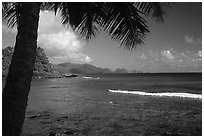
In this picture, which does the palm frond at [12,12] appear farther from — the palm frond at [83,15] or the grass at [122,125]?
the grass at [122,125]

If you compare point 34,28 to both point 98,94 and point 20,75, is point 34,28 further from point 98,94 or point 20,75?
point 98,94

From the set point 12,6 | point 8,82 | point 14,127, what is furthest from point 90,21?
point 14,127

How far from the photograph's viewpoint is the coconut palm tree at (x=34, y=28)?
3.28m

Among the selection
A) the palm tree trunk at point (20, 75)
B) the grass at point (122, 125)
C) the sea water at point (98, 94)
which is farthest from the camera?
the sea water at point (98, 94)

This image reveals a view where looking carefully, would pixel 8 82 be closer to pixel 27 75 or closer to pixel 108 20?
pixel 27 75

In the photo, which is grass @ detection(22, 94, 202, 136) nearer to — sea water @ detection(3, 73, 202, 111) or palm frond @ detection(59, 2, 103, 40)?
sea water @ detection(3, 73, 202, 111)

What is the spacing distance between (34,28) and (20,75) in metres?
0.74

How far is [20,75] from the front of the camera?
3.33m

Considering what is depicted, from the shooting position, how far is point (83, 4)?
212 inches

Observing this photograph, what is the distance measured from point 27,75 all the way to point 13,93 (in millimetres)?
318

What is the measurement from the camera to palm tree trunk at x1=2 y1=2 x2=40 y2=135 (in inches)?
127

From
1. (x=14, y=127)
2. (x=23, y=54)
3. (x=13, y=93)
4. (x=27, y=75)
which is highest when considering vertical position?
(x=23, y=54)

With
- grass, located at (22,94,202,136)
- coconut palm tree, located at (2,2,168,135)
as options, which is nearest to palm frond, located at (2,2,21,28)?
coconut palm tree, located at (2,2,168,135)

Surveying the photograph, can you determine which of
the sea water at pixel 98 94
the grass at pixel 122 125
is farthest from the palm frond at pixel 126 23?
the sea water at pixel 98 94
